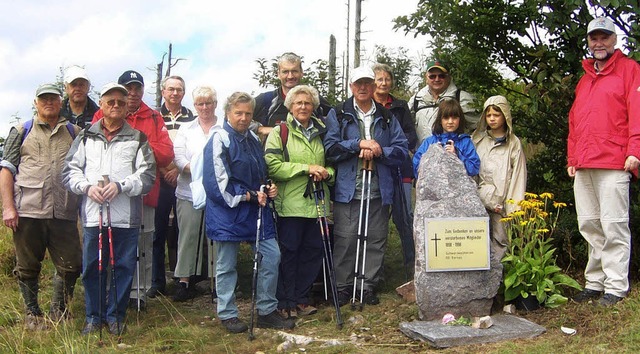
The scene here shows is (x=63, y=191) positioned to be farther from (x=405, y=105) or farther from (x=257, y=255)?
(x=405, y=105)

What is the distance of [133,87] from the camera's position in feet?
23.2

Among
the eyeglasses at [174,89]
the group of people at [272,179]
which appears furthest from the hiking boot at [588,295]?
the eyeglasses at [174,89]

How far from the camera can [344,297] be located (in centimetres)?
691

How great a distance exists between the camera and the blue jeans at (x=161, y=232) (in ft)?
25.0

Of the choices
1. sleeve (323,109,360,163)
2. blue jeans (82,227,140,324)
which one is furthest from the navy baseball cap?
sleeve (323,109,360,163)

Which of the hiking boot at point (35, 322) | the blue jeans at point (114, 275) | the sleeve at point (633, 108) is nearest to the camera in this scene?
the sleeve at point (633, 108)

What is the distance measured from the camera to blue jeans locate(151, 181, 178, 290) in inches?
300

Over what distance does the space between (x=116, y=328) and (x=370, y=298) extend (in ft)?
8.43

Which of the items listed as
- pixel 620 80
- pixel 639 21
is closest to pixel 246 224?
pixel 620 80

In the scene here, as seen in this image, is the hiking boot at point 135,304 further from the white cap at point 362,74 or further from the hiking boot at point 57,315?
the white cap at point 362,74

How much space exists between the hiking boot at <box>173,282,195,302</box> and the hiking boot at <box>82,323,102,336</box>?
1400 millimetres

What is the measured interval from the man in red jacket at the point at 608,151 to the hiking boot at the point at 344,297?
2.38m

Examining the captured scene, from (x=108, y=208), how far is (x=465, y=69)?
4.28 m

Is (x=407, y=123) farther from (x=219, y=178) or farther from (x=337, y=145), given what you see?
(x=219, y=178)
